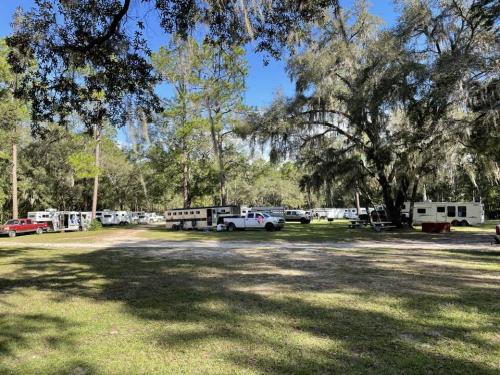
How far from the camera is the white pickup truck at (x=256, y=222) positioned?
105 feet

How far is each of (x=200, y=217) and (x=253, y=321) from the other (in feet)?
98.6

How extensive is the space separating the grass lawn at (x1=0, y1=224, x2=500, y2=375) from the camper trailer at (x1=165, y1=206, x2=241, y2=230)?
24.1m

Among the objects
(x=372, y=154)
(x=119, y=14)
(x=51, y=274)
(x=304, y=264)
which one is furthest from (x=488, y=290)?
(x=372, y=154)

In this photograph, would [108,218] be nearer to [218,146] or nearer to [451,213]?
[218,146]

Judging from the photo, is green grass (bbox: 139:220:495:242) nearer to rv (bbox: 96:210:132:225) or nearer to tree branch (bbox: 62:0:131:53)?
tree branch (bbox: 62:0:131:53)

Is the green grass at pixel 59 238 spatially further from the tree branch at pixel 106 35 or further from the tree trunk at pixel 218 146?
the tree branch at pixel 106 35

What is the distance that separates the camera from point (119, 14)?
7.93 m

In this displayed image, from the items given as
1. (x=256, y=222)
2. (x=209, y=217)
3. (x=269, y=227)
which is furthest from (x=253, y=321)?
(x=209, y=217)

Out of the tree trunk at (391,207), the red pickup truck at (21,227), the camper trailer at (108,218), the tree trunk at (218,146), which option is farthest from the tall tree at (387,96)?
the camper trailer at (108,218)

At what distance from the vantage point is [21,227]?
3434 centimetres

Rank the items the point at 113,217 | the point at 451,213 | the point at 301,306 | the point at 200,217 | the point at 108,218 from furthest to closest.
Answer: the point at 113,217 < the point at 108,218 < the point at 451,213 < the point at 200,217 < the point at 301,306

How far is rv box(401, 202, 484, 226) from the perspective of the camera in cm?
3500

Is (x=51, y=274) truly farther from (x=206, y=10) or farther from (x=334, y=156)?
(x=334, y=156)

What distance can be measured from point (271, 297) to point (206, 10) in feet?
17.1
